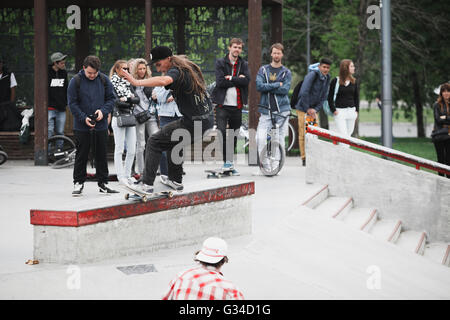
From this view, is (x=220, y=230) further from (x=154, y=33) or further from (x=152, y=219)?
(x=154, y=33)

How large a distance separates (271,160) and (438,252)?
10.9ft

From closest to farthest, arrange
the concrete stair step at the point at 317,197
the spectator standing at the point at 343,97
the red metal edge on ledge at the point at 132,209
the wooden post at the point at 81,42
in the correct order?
1. the red metal edge on ledge at the point at 132,209
2. the concrete stair step at the point at 317,197
3. the spectator standing at the point at 343,97
4. the wooden post at the point at 81,42

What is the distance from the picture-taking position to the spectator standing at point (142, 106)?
1000cm

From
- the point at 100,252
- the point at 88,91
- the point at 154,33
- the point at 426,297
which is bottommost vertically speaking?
the point at 426,297

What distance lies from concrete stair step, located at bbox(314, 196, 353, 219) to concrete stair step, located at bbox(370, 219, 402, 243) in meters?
0.46

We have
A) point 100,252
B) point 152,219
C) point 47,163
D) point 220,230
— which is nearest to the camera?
point 100,252

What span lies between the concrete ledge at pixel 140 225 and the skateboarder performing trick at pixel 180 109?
0.90ft

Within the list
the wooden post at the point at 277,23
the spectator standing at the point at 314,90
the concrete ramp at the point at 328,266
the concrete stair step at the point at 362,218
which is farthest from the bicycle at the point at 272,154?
the wooden post at the point at 277,23

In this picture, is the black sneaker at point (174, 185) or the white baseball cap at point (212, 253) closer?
the white baseball cap at point (212, 253)

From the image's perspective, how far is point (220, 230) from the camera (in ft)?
25.9

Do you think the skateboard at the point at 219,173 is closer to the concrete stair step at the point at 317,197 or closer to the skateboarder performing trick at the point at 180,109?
the concrete stair step at the point at 317,197
